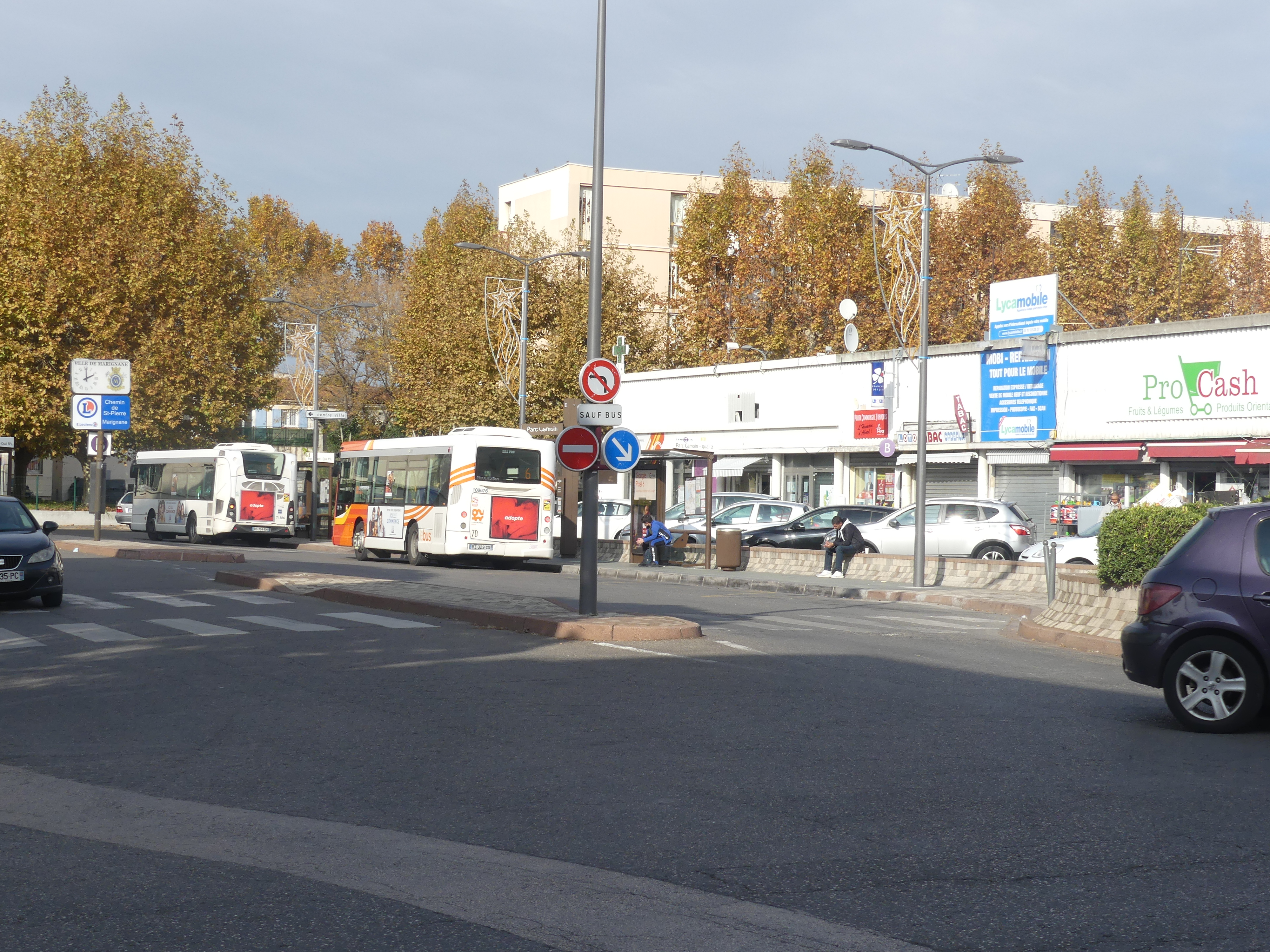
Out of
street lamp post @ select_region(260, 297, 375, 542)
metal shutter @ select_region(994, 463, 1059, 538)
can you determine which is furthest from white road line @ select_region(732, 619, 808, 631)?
street lamp post @ select_region(260, 297, 375, 542)

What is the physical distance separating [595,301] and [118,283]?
36.8m

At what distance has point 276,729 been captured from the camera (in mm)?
9000

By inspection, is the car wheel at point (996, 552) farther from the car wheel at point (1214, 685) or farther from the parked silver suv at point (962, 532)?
the car wheel at point (1214, 685)

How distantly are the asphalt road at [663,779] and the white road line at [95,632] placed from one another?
0.43ft

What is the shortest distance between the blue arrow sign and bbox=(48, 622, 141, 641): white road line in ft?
17.8

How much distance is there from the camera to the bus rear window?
31672mm

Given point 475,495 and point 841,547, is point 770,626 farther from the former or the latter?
point 475,495

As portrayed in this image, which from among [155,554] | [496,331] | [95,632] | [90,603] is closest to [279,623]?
[95,632]

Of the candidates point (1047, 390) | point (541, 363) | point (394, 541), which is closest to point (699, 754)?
point (394, 541)

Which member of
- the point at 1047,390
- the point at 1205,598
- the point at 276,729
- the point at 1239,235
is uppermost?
the point at 1239,235

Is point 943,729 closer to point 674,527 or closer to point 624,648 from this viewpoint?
point 624,648

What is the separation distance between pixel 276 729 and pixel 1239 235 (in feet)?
219

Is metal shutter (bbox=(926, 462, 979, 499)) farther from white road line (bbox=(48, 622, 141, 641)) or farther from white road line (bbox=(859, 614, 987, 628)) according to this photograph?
white road line (bbox=(48, 622, 141, 641))

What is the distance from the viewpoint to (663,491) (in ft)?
115
